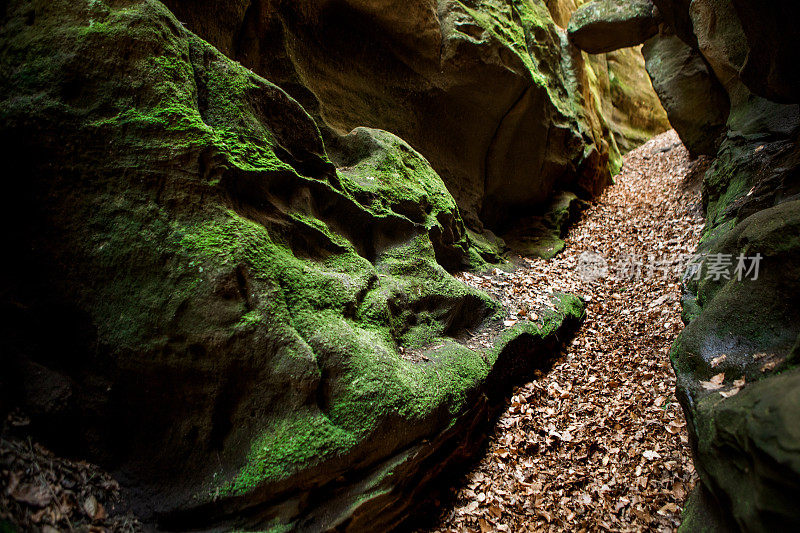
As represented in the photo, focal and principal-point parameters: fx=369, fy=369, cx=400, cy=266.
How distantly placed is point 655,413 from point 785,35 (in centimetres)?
473

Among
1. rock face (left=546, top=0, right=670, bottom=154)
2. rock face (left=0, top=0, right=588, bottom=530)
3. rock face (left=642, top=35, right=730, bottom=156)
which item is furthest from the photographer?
rock face (left=546, top=0, right=670, bottom=154)

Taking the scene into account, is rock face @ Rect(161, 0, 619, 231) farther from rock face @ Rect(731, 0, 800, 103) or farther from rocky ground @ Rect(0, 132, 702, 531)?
rock face @ Rect(731, 0, 800, 103)

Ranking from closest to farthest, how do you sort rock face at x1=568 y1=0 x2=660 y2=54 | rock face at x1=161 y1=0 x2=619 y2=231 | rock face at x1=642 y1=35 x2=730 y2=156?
rock face at x1=161 y1=0 x2=619 y2=231, rock face at x1=642 y1=35 x2=730 y2=156, rock face at x1=568 y1=0 x2=660 y2=54

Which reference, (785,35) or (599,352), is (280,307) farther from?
(785,35)

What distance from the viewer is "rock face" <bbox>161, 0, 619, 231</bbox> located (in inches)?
259

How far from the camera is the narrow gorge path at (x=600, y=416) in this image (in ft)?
12.5

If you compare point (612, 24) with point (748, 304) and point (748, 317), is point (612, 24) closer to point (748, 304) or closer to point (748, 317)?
point (748, 304)

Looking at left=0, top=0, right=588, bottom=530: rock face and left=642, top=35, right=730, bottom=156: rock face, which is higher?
left=642, top=35, right=730, bottom=156: rock face

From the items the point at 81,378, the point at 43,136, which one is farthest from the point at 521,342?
the point at 43,136

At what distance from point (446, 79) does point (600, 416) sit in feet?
24.8

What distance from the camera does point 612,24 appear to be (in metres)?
11.4

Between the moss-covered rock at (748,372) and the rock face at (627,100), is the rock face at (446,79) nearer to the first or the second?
the moss-covered rock at (748,372)

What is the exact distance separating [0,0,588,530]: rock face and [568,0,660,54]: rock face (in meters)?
12.3

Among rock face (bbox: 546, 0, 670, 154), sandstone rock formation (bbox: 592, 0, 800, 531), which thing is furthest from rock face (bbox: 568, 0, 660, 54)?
sandstone rock formation (bbox: 592, 0, 800, 531)
